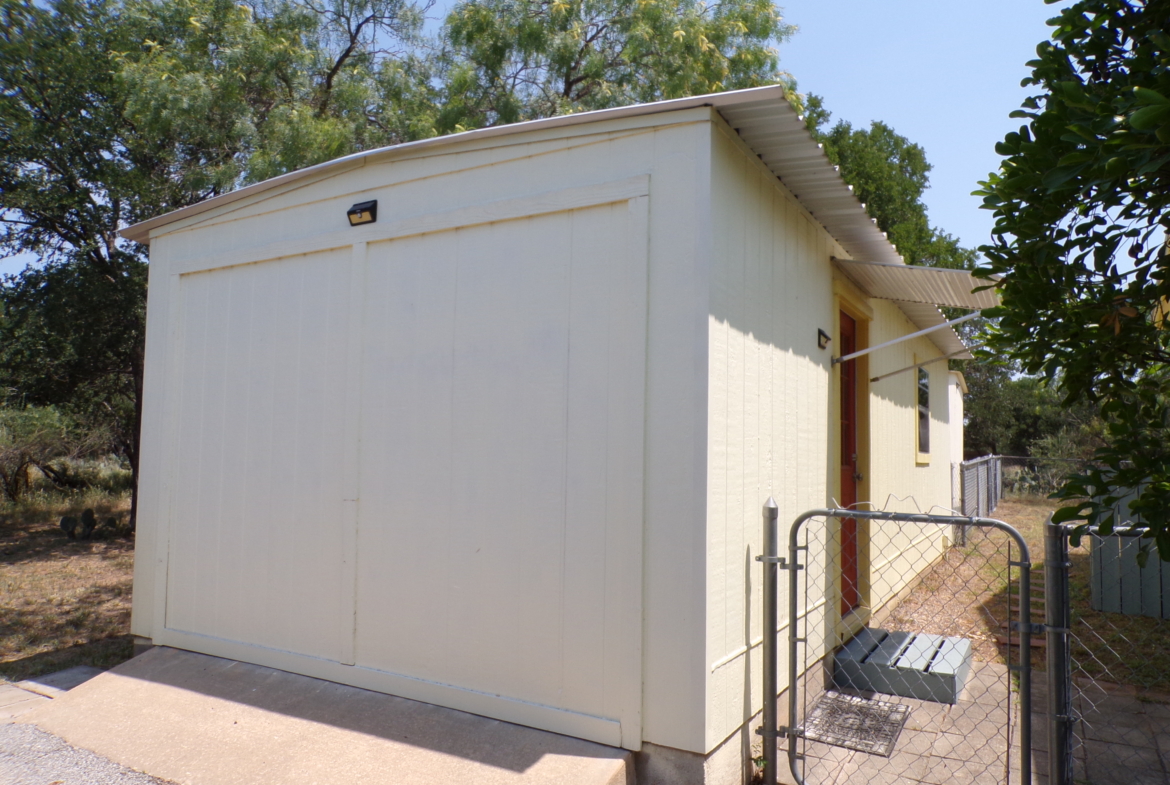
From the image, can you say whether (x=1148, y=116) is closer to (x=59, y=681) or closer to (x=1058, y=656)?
(x=1058, y=656)

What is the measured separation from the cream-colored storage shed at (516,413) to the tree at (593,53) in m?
7.32

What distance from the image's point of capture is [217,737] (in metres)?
3.56

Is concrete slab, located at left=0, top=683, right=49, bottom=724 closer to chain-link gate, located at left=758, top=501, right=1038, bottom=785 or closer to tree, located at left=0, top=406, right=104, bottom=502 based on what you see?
chain-link gate, located at left=758, top=501, right=1038, bottom=785

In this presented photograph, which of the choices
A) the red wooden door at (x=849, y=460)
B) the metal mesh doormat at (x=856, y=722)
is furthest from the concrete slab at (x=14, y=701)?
the red wooden door at (x=849, y=460)

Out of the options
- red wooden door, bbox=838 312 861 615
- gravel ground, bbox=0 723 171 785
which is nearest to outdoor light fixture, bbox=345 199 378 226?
gravel ground, bbox=0 723 171 785

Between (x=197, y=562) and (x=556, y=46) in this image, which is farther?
(x=556, y=46)

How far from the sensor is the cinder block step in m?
4.43

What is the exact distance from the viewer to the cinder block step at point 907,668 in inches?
175

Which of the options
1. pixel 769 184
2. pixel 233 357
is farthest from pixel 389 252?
pixel 769 184

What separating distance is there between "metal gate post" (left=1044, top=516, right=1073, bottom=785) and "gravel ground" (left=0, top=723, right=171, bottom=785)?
349 centimetres

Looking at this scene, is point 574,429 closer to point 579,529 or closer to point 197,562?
point 579,529

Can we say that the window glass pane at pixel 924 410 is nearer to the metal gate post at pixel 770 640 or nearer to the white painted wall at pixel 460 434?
the metal gate post at pixel 770 640

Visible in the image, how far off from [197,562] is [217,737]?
1.53 meters

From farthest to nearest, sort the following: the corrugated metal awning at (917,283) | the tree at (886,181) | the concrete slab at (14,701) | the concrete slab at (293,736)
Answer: the tree at (886,181), the corrugated metal awning at (917,283), the concrete slab at (14,701), the concrete slab at (293,736)
